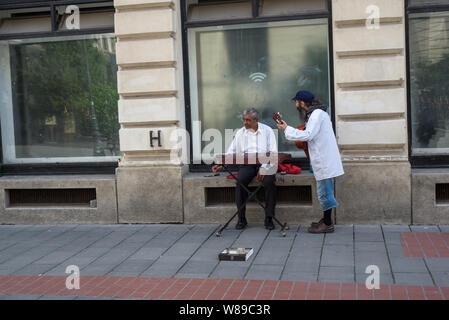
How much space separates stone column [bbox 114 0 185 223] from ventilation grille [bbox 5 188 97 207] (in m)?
0.75

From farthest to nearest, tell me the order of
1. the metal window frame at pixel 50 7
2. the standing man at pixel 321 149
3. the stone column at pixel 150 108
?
the metal window frame at pixel 50 7
the stone column at pixel 150 108
the standing man at pixel 321 149

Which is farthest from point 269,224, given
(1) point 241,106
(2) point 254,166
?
(1) point 241,106

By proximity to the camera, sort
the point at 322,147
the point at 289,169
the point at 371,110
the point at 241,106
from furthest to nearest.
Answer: the point at 241,106, the point at 289,169, the point at 371,110, the point at 322,147

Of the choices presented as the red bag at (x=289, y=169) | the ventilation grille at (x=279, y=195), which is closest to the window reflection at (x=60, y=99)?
the ventilation grille at (x=279, y=195)

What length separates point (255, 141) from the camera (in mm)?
8094

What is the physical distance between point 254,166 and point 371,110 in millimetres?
1830

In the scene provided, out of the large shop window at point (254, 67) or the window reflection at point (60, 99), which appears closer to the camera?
the large shop window at point (254, 67)

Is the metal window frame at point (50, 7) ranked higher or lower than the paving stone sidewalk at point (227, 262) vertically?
higher

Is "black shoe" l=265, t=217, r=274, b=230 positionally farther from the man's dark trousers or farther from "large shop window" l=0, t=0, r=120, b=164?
"large shop window" l=0, t=0, r=120, b=164

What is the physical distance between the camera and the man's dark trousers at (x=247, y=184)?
25.8 feet

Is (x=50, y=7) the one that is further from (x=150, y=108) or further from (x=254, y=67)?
(x=254, y=67)

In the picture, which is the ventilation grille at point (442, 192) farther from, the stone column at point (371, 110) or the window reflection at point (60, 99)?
the window reflection at point (60, 99)

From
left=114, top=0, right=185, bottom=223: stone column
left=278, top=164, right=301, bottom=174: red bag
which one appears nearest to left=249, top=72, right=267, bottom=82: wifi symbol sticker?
left=114, top=0, right=185, bottom=223: stone column

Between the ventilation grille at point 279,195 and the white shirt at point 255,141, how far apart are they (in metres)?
0.67
